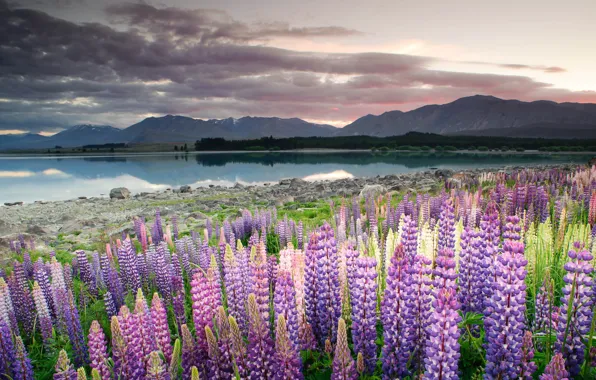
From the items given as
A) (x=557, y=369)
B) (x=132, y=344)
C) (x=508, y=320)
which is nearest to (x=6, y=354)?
(x=132, y=344)

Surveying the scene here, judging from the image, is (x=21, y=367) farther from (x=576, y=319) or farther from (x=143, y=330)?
(x=576, y=319)

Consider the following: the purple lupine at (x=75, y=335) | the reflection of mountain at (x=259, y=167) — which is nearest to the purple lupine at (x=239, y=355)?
the purple lupine at (x=75, y=335)

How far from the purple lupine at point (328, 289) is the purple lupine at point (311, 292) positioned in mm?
73

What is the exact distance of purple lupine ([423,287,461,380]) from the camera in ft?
9.34

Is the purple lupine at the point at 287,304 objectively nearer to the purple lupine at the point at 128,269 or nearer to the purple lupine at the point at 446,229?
the purple lupine at the point at 446,229

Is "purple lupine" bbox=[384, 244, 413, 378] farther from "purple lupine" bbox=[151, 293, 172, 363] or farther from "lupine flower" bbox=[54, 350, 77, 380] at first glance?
"lupine flower" bbox=[54, 350, 77, 380]

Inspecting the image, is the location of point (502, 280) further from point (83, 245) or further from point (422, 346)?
point (83, 245)

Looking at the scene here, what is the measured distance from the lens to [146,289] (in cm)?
743

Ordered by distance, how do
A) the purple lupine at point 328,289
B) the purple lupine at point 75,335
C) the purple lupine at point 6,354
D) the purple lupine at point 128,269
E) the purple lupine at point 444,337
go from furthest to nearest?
1. the purple lupine at point 128,269
2. the purple lupine at point 75,335
3. the purple lupine at point 6,354
4. the purple lupine at point 328,289
5. the purple lupine at point 444,337

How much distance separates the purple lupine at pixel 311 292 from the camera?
4.41m

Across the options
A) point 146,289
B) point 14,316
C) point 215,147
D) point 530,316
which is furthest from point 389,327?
point 215,147

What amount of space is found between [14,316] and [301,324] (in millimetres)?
4865

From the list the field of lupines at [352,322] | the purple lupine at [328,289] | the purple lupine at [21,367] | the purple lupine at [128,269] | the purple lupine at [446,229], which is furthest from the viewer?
the purple lupine at [128,269]

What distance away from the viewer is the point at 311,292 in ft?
14.7
